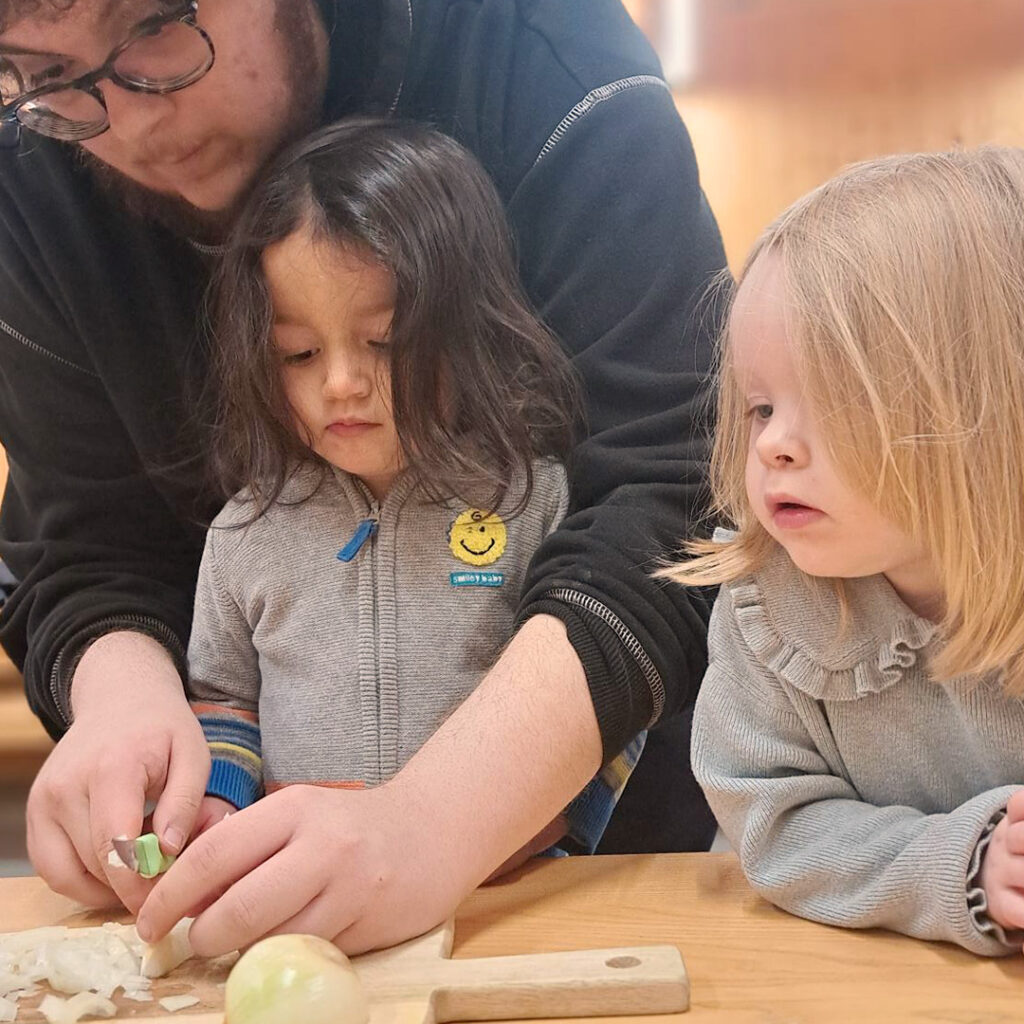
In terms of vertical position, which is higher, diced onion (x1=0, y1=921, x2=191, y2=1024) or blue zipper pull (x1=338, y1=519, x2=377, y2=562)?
blue zipper pull (x1=338, y1=519, x2=377, y2=562)

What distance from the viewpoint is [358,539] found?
1.07m

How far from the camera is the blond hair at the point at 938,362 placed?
747 millimetres

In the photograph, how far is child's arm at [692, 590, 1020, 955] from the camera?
77 cm

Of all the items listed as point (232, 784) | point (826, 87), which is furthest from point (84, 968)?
point (826, 87)

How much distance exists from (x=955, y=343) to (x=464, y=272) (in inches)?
17.4

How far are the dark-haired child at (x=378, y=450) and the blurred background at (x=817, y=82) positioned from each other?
33 cm

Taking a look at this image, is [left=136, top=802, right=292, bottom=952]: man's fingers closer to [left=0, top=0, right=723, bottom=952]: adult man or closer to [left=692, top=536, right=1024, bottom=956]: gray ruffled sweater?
[left=0, top=0, right=723, bottom=952]: adult man

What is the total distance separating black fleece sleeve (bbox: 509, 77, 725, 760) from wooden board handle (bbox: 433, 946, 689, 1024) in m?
0.23

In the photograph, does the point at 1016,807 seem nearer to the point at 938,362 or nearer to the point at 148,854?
the point at 938,362

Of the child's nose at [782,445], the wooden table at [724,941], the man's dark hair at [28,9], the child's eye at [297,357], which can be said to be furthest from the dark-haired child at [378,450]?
the child's nose at [782,445]

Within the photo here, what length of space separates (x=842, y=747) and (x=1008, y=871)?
15 centimetres

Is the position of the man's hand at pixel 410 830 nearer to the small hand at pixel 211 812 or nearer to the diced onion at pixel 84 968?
the diced onion at pixel 84 968

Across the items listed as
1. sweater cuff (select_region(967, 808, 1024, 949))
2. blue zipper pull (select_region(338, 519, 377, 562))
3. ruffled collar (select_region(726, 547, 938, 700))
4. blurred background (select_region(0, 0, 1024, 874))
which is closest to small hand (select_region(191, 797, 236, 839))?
blue zipper pull (select_region(338, 519, 377, 562))

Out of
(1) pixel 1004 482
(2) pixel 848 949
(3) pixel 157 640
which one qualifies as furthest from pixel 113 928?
(1) pixel 1004 482
